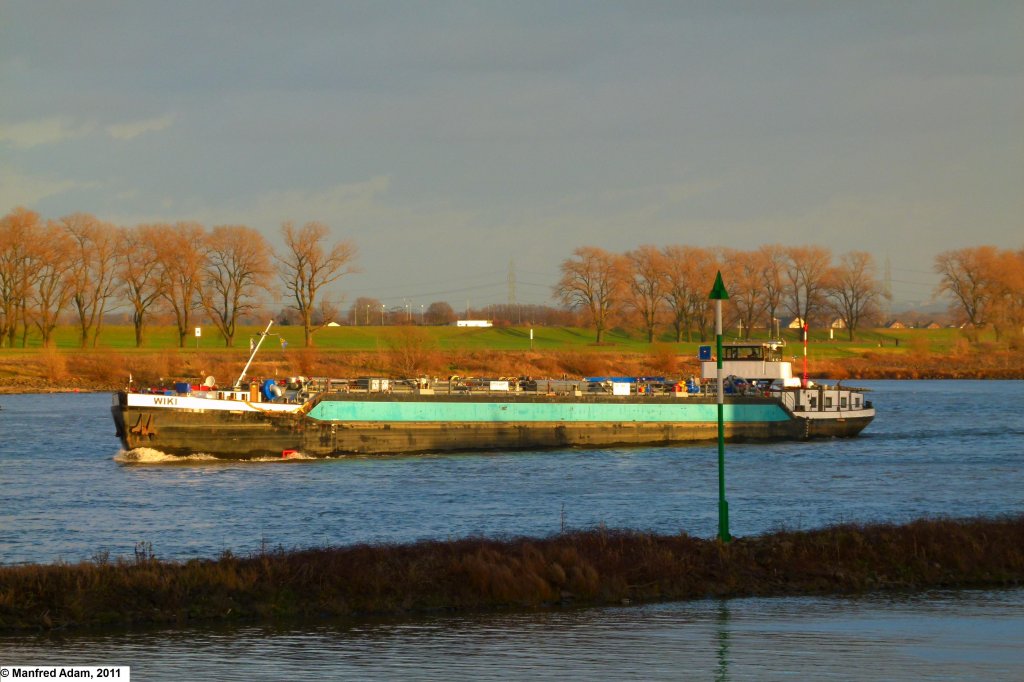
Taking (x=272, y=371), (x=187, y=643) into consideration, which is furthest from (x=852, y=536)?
(x=272, y=371)

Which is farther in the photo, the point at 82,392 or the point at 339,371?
the point at 339,371

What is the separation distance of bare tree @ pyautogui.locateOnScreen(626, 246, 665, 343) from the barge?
268 ft

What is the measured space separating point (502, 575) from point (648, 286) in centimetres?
13451

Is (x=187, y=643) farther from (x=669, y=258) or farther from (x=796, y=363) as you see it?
(x=669, y=258)

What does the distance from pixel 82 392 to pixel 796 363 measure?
73.3 meters

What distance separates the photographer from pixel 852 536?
21.8m

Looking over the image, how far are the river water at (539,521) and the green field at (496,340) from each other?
2401 inches

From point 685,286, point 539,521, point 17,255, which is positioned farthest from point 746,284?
point 539,521

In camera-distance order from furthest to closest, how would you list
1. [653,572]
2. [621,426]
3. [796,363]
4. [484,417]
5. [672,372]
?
[796,363]
[672,372]
[621,426]
[484,417]
[653,572]

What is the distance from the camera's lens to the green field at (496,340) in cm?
13275

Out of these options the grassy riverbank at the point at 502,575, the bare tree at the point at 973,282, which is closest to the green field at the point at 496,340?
the bare tree at the point at 973,282

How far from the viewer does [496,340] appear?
15312 centimetres

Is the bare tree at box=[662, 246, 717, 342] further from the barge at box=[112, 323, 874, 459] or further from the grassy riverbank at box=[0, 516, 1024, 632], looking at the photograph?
the grassy riverbank at box=[0, 516, 1024, 632]

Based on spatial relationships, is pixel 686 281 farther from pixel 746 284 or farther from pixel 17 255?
pixel 17 255
